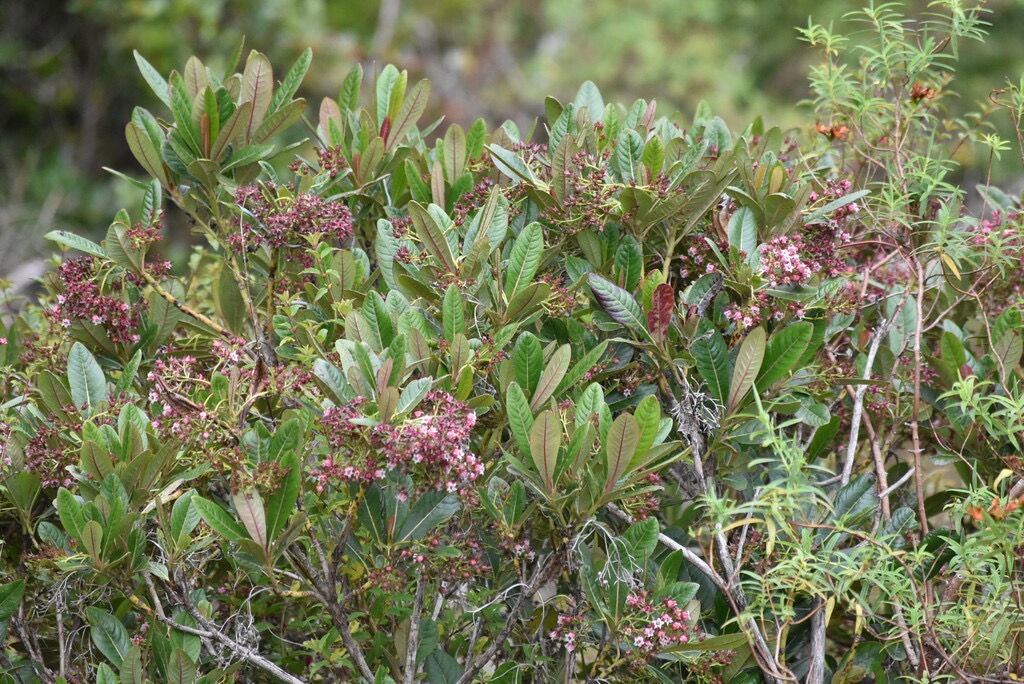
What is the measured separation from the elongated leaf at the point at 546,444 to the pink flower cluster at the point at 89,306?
0.94 metres

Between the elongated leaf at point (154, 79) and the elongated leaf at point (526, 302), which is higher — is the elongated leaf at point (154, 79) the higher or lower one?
the higher one

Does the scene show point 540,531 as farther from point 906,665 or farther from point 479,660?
point 906,665

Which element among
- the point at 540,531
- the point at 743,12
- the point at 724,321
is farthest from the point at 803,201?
the point at 743,12

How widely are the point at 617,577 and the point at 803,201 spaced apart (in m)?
0.84

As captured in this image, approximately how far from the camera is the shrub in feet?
5.07

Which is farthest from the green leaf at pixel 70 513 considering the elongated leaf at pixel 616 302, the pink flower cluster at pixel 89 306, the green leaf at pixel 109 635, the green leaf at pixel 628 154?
the green leaf at pixel 628 154

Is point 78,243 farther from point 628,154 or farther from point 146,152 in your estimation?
point 628,154

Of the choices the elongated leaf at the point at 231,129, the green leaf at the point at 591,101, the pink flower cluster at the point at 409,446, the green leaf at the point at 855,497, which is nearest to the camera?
the pink flower cluster at the point at 409,446

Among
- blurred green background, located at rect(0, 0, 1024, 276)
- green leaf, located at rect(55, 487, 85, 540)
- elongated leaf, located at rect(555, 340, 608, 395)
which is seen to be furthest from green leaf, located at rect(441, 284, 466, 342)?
blurred green background, located at rect(0, 0, 1024, 276)

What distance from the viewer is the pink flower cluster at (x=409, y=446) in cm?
141

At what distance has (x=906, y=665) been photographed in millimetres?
1816

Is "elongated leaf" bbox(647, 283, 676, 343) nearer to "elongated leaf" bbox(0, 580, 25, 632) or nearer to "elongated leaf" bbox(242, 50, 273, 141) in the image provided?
"elongated leaf" bbox(242, 50, 273, 141)

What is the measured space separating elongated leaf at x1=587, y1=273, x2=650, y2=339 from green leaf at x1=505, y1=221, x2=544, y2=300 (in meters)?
0.10

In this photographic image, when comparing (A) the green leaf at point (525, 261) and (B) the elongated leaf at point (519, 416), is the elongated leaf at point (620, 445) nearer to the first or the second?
(B) the elongated leaf at point (519, 416)
